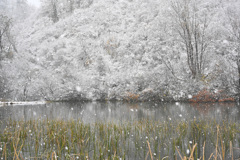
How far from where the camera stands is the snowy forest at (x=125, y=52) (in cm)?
2114

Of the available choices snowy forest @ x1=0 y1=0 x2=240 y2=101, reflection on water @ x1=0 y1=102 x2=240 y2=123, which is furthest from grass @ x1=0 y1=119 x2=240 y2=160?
snowy forest @ x1=0 y1=0 x2=240 y2=101

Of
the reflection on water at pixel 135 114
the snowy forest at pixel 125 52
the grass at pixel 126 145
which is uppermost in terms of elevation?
the snowy forest at pixel 125 52

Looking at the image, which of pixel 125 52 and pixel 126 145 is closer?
pixel 126 145

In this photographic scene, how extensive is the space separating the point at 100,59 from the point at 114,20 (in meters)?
13.8

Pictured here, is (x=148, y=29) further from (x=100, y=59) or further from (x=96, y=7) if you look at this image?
(x=96, y=7)

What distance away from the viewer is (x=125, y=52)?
113 ft

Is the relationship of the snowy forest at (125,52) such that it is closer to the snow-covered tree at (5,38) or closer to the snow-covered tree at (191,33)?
the snow-covered tree at (191,33)

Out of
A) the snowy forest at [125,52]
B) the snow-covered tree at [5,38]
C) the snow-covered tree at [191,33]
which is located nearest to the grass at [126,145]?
the snowy forest at [125,52]

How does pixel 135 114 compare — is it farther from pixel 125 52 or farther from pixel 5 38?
pixel 5 38

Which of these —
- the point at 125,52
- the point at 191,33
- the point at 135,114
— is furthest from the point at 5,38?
the point at 135,114

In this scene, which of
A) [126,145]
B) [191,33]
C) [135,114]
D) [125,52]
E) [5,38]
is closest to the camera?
[126,145]

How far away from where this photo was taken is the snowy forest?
832 inches

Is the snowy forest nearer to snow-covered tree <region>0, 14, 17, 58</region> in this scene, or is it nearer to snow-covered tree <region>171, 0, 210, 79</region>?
snow-covered tree <region>171, 0, 210, 79</region>

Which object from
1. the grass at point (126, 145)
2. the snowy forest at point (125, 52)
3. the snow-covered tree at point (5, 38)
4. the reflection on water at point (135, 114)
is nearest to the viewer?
the grass at point (126, 145)
